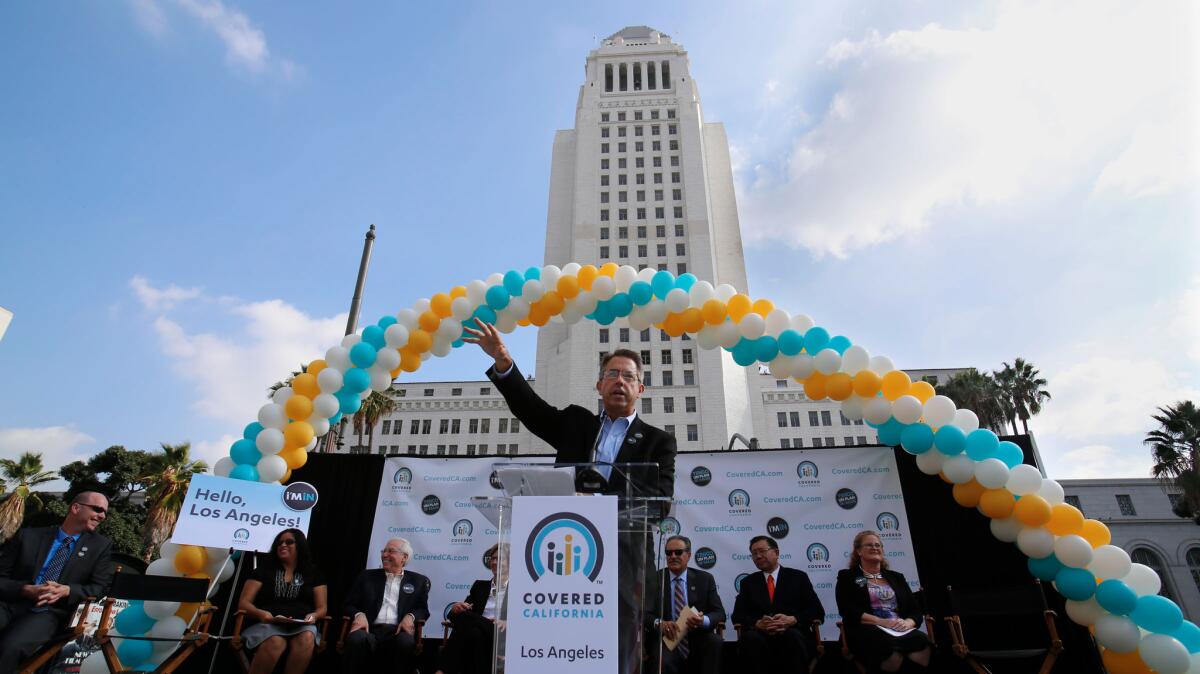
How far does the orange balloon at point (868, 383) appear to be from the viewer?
562 cm

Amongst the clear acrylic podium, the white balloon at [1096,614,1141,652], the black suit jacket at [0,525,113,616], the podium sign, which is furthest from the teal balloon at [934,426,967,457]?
the black suit jacket at [0,525,113,616]

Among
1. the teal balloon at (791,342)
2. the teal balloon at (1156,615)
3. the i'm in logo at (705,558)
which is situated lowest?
the teal balloon at (1156,615)

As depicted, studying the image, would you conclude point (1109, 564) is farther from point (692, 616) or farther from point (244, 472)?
point (244, 472)

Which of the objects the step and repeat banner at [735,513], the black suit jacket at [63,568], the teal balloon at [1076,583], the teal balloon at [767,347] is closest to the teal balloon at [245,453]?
the black suit jacket at [63,568]

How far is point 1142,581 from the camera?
4.63 metres

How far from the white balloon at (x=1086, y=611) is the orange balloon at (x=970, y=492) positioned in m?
0.96

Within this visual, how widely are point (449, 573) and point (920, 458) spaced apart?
499cm

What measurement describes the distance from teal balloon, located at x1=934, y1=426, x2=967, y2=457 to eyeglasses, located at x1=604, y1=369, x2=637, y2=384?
11.1 ft

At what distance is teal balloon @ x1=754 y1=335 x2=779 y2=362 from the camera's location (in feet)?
19.5

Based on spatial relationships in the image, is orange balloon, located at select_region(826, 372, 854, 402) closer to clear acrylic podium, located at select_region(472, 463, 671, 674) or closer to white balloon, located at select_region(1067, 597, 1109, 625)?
white balloon, located at select_region(1067, 597, 1109, 625)

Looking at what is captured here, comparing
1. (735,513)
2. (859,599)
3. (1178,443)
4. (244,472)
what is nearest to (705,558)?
(735,513)

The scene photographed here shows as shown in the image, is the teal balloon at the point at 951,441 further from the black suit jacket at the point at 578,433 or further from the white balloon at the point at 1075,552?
the black suit jacket at the point at 578,433

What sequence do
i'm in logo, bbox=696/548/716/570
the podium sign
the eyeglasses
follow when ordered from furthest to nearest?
1. i'm in logo, bbox=696/548/716/570
2. the eyeglasses
3. the podium sign

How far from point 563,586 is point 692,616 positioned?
2004 mm
